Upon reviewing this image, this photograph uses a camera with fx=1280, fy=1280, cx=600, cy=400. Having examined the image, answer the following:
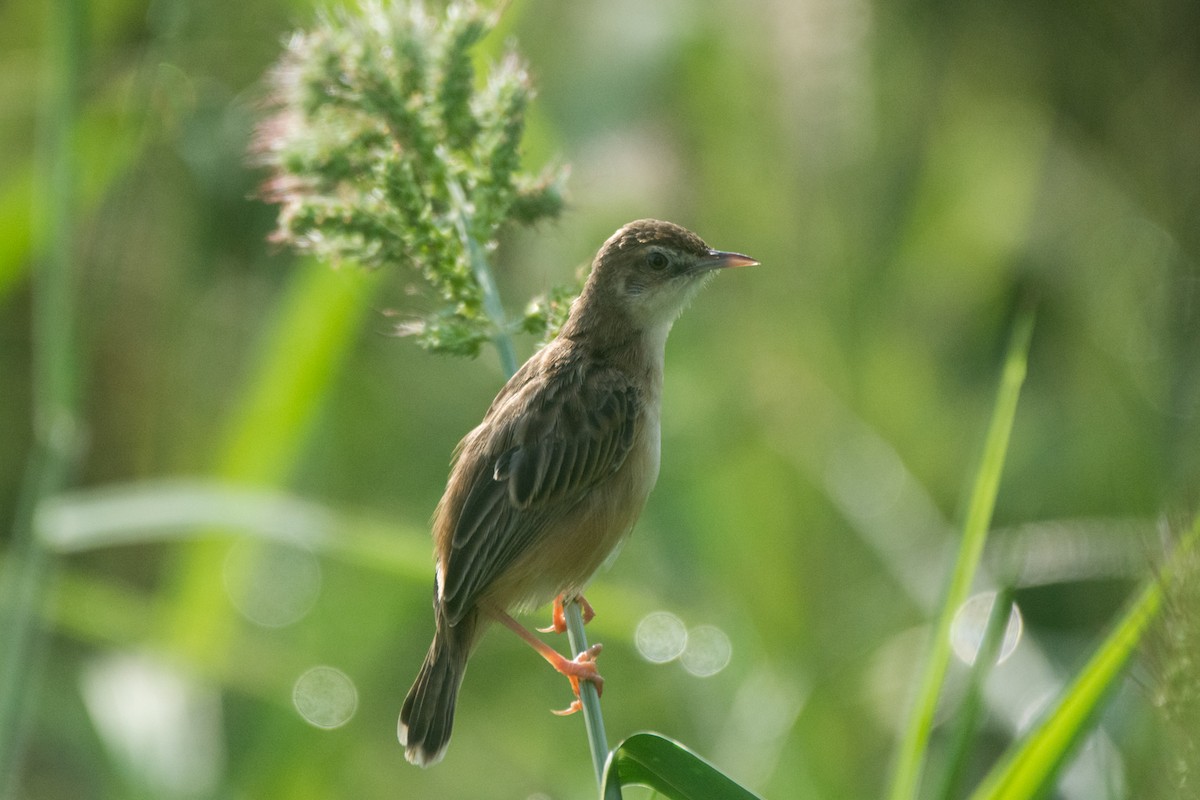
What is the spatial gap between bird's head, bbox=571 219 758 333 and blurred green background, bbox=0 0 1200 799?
0.30 meters

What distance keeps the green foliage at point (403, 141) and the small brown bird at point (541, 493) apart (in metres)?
0.39

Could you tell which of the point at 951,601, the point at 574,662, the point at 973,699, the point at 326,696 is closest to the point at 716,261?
the point at 574,662

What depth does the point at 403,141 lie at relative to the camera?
2.97m

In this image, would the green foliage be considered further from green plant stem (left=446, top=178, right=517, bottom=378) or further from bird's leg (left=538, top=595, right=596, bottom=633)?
bird's leg (left=538, top=595, right=596, bottom=633)

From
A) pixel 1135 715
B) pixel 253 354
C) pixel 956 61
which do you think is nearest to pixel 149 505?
pixel 253 354

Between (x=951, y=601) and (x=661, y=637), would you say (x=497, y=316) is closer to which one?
(x=951, y=601)

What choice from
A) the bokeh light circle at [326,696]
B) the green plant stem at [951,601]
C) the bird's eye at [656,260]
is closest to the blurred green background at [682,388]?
the bokeh light circle at [326,696]

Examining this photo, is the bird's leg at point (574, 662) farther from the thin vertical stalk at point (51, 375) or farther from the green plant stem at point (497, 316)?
the thin vertical stalk at point (51, 375)

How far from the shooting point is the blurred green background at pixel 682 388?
3855mm

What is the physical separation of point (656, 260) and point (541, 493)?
0.78m

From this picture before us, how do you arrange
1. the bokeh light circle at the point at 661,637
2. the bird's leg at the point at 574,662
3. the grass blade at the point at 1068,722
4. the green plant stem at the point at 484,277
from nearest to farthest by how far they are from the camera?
the grass blade at the point at 1068,722
the bird's leg at the point at 574,662
the green plant stem at the point at 484,277
the bokeh light circle at the point at 661,637

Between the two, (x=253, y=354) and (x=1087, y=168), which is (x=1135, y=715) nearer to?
(x=1087, y=168)

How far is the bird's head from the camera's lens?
3.50 meters

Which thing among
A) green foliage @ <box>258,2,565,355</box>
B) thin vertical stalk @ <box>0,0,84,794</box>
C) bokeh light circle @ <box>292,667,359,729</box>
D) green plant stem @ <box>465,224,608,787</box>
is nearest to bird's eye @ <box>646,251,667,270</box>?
green foliage @ <box>258,2,565,355</box>
